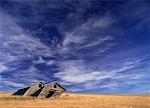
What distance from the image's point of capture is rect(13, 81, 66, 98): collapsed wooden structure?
46.7m

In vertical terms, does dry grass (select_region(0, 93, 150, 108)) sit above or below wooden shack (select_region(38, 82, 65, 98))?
below

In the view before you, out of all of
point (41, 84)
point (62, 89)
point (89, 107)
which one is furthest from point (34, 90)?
point (89, 107)

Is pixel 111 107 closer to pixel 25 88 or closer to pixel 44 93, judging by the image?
pixel 44 93

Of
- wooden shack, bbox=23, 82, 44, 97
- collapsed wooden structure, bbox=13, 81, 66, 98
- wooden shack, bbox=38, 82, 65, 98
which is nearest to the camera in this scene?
wooden shack, bbox=38, 82, 65, 98

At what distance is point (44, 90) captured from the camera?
154 feet

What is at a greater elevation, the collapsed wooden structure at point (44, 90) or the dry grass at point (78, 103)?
the collapsed wooden structure at point (44, 90)

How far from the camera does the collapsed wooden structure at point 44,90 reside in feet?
153

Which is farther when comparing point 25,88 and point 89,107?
point 25,88

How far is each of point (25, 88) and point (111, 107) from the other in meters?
31.2

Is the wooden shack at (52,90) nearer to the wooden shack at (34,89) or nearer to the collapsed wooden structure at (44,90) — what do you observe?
the collapsed wooden structure at (44,90)

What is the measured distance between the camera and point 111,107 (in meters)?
23.9

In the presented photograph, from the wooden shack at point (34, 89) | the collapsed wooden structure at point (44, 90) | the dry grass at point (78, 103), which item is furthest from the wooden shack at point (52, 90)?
the dry grass at point (78, 103)

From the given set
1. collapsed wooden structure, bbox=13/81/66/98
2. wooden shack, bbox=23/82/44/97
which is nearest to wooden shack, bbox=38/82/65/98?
collapsed wooden structure, bbox=13/81/66/98

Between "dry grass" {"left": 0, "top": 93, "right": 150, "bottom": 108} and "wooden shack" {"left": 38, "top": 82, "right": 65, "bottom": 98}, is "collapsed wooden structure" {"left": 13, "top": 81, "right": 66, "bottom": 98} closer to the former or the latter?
"wooden shack" {"left": 38, "top": 82, "right": 65, "bottom": 98}
